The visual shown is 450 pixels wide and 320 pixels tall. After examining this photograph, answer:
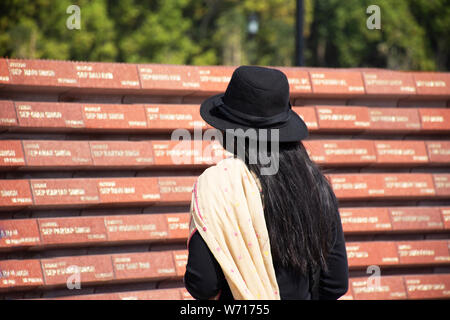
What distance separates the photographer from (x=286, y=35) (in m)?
32.5

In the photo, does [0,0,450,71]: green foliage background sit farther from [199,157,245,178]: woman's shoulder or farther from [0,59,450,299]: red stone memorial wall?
[199,157,245,178]: woman's shoulder

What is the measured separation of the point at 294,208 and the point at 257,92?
1.63 feet

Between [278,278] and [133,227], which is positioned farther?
[133,227]

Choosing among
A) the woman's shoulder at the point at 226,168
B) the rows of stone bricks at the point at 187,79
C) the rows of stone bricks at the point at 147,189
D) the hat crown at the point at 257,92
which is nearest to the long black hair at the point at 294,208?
the woman's shoulder at the point at 226,168

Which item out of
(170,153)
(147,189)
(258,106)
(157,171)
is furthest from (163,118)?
(258,106)

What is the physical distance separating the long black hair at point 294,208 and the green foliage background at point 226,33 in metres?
20.9

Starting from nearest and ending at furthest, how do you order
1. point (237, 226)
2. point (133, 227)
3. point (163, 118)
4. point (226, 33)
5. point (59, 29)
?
1. point (237, 226)
2. point (133, 227)
3. point (163, 118)
4. point (59, 29)
5. point (226, 33)

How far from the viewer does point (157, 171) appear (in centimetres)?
464

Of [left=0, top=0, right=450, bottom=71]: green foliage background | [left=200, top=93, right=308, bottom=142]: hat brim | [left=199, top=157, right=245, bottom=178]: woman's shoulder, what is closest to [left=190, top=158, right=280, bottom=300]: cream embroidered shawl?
[left=199, top=157, right=245, bottom=178]: woman's shoulder

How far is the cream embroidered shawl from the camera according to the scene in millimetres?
2510

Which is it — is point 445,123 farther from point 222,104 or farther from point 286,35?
point 286,35

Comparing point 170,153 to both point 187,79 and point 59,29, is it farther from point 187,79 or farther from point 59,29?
point 59,29

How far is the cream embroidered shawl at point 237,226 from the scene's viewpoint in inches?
98.8

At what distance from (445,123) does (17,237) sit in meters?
3.45
